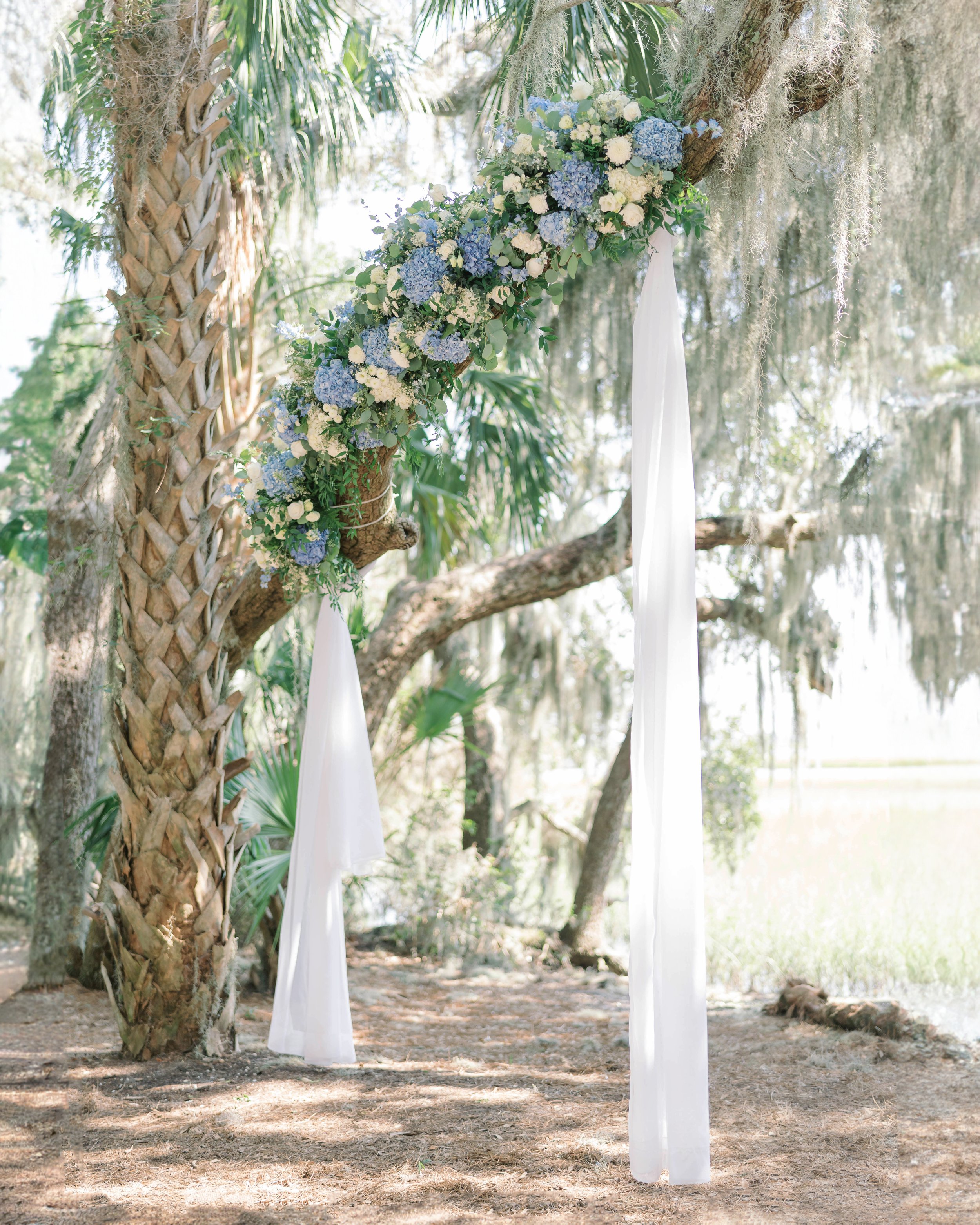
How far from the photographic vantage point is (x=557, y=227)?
2891mm

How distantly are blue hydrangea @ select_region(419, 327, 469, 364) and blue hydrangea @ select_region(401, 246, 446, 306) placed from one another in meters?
0.11

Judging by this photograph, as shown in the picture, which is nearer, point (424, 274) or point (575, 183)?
point (575, 183)

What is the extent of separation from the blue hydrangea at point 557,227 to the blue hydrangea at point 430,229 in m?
0.35

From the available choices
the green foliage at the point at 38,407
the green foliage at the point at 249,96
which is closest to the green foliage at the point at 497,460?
the green foliage at the point at 249,96

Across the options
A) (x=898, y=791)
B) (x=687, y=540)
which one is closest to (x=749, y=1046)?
(x=687, y=540)

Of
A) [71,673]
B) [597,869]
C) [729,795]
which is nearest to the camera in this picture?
[71,673]

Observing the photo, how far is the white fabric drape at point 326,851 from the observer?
3.79 m

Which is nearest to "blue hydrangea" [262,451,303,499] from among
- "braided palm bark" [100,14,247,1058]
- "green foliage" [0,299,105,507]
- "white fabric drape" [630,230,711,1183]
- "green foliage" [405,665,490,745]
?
"braided palm bark" [100,14,247,1058]

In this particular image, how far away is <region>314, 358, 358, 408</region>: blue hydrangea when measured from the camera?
3.32 meters

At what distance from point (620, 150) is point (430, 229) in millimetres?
635

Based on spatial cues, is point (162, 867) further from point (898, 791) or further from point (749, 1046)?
point (898, 791)

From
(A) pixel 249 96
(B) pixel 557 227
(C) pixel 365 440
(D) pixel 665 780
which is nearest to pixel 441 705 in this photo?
(C) pixel 365 440

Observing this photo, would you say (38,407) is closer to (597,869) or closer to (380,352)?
(597,869)

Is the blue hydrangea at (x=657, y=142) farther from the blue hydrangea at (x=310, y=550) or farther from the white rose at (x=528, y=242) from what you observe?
the blue hydrangea at (x=310, y=550)
